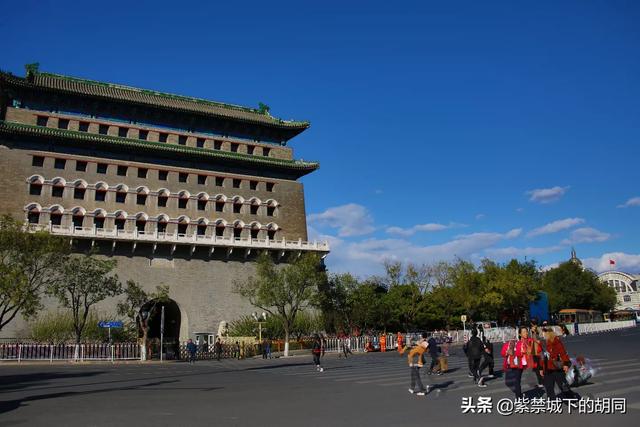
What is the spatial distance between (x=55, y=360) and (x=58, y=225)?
14097mm

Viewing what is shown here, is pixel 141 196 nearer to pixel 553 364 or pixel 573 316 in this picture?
pixel 553 364

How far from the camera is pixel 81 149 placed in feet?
141

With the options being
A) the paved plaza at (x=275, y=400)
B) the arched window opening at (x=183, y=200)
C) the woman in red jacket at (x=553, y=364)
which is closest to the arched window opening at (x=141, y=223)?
the arched window opening at (x=183, y=200)

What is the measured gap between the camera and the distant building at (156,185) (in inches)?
1623

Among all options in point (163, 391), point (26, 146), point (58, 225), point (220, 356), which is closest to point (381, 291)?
point (220, 356)

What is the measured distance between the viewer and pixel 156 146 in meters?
44.4

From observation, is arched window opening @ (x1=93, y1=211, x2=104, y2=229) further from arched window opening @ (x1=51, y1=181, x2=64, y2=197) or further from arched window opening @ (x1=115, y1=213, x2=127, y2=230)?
arched window opening @ (x1=51, y1=181, x2=64, y2=197)

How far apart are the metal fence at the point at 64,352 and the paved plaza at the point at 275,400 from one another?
40.0 feet

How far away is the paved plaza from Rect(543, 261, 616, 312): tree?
66.2 meters

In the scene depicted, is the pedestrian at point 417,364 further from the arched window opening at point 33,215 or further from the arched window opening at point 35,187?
the arched window opening at point 35,187

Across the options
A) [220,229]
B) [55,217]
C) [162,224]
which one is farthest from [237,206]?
[55,217]

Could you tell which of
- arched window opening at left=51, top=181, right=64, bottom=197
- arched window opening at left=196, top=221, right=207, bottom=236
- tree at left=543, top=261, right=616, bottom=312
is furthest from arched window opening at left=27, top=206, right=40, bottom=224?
tree at left=543, top=261, right=616, bottom=312

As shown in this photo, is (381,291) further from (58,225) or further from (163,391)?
(163,391)

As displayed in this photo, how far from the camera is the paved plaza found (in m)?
9.35
